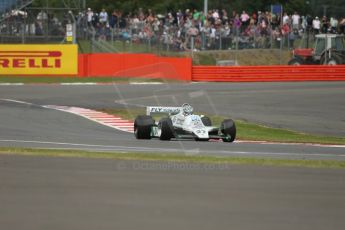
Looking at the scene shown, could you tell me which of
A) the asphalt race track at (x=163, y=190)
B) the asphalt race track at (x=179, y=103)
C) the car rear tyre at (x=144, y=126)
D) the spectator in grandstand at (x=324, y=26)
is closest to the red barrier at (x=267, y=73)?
the asphalt race track at (x=179, y=103)

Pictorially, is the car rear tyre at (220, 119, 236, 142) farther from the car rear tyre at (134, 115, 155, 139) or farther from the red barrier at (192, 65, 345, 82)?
the red barrier at (192, 65, 345, 82)

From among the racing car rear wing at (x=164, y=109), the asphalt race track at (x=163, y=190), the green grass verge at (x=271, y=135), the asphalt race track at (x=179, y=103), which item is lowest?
the green grass verge at (x=271, y=135)

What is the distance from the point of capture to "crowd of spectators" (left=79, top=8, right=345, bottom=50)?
34750 millimetres

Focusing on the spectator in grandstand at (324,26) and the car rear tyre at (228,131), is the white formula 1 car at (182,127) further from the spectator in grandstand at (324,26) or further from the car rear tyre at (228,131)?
the spectator in grandstand at (324,26)

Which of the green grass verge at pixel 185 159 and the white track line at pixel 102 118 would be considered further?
the white track line at pixel 102 118

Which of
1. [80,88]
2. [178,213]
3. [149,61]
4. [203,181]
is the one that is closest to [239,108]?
[80,88]

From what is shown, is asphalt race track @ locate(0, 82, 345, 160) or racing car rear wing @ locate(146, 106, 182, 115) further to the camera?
racing car rear wing @ locate(146, 106, 182, 115)

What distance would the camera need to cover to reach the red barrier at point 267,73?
34.1 meters

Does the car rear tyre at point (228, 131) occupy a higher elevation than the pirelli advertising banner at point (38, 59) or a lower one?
lower

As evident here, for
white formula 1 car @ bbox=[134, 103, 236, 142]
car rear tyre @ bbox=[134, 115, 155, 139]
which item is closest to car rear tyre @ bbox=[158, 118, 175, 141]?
white formula 1 car @ bbox=[134, 103, 236, 142]

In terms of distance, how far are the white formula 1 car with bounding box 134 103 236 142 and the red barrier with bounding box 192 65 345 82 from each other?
18824mm

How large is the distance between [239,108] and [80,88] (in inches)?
318

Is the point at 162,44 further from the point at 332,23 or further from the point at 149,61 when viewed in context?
the point at 332,23

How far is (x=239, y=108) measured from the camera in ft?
77.5
